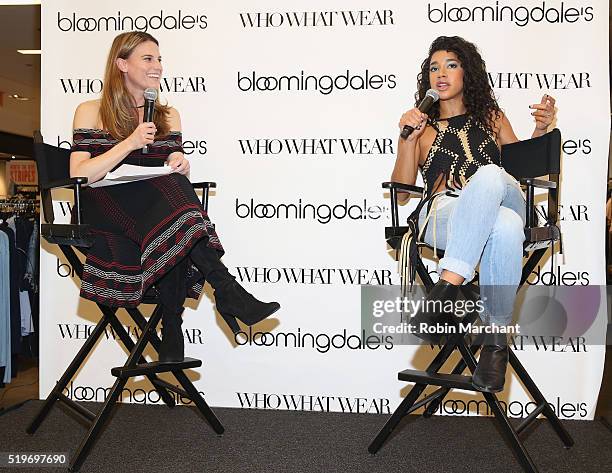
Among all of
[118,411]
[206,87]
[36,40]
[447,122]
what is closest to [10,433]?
[118,411]

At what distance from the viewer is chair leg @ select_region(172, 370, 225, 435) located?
2.74 metres

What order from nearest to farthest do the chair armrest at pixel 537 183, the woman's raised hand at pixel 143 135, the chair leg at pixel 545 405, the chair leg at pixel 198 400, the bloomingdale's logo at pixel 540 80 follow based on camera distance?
the chair armrest at pixel 537 183 → the woman's raised hand at pixel 143 135 → the chair leg at pixel 545 405 → the chair leg at pixel 198 400 → the bloomingdale's logo at pixel 540 80

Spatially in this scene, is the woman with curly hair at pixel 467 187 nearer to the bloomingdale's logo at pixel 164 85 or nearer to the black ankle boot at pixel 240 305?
the black ankle boot at pixel 240 305

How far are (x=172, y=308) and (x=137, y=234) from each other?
0.99ft

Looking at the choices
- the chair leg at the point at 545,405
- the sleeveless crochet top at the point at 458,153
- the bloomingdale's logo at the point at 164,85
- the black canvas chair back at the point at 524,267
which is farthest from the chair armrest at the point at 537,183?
the bloomingdale's logo at the point at 164,85

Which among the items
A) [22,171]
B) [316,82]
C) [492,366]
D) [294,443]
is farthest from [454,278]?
[22,171]

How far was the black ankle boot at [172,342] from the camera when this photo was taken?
2.65 meters

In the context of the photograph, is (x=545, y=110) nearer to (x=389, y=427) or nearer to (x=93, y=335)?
(x=389, y=427)

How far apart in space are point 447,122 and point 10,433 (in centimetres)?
216

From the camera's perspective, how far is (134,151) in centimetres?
282

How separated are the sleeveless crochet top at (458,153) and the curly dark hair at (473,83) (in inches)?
2.2

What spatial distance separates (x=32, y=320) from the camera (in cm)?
455

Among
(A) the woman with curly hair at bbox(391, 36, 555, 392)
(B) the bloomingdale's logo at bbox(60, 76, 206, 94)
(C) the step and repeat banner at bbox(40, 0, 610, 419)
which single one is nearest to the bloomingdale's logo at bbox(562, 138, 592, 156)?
(C) the step and repeat banner at bbox(40, 0, 610, 419)

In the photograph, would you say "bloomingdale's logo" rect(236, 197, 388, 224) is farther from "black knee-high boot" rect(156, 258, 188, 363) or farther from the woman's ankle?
the woman's ankle
